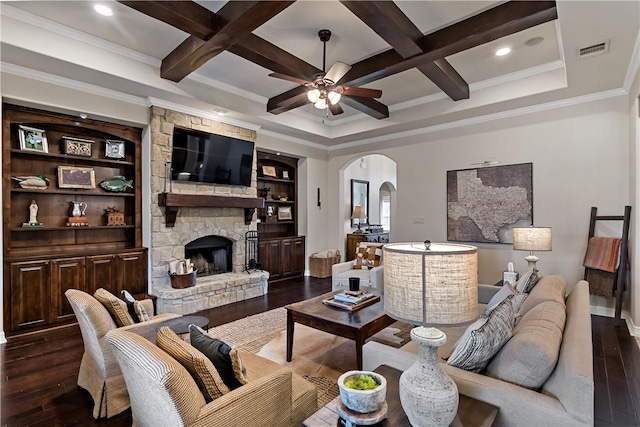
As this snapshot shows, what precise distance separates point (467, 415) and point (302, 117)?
18.2ft

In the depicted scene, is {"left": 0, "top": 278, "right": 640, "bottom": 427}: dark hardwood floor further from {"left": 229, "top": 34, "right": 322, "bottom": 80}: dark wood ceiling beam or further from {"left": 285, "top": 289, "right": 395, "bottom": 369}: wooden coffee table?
{"left": 229, "top": 34, "right": 322, "bottom": 80}: dark wood ceiling beam

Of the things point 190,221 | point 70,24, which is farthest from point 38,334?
point 70,24

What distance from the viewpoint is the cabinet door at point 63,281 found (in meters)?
3.80

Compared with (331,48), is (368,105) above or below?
below

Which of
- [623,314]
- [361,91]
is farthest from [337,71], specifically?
[623,314]

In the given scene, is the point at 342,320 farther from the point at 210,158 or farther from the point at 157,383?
the point at 210,158

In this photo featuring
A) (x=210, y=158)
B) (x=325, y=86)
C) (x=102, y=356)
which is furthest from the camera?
(x=210, y=158)

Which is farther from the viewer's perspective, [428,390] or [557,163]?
[557,163]

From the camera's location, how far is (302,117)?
241 inches

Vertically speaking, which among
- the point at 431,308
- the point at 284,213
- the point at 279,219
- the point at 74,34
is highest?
the point at 74,34

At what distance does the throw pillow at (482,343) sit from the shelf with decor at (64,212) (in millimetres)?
4352

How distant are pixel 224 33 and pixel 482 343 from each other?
3.19 metres

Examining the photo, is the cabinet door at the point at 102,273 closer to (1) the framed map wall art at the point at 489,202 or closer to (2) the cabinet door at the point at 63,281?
(2) the cabinet door at the point at 63,281

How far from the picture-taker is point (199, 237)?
506 cm
